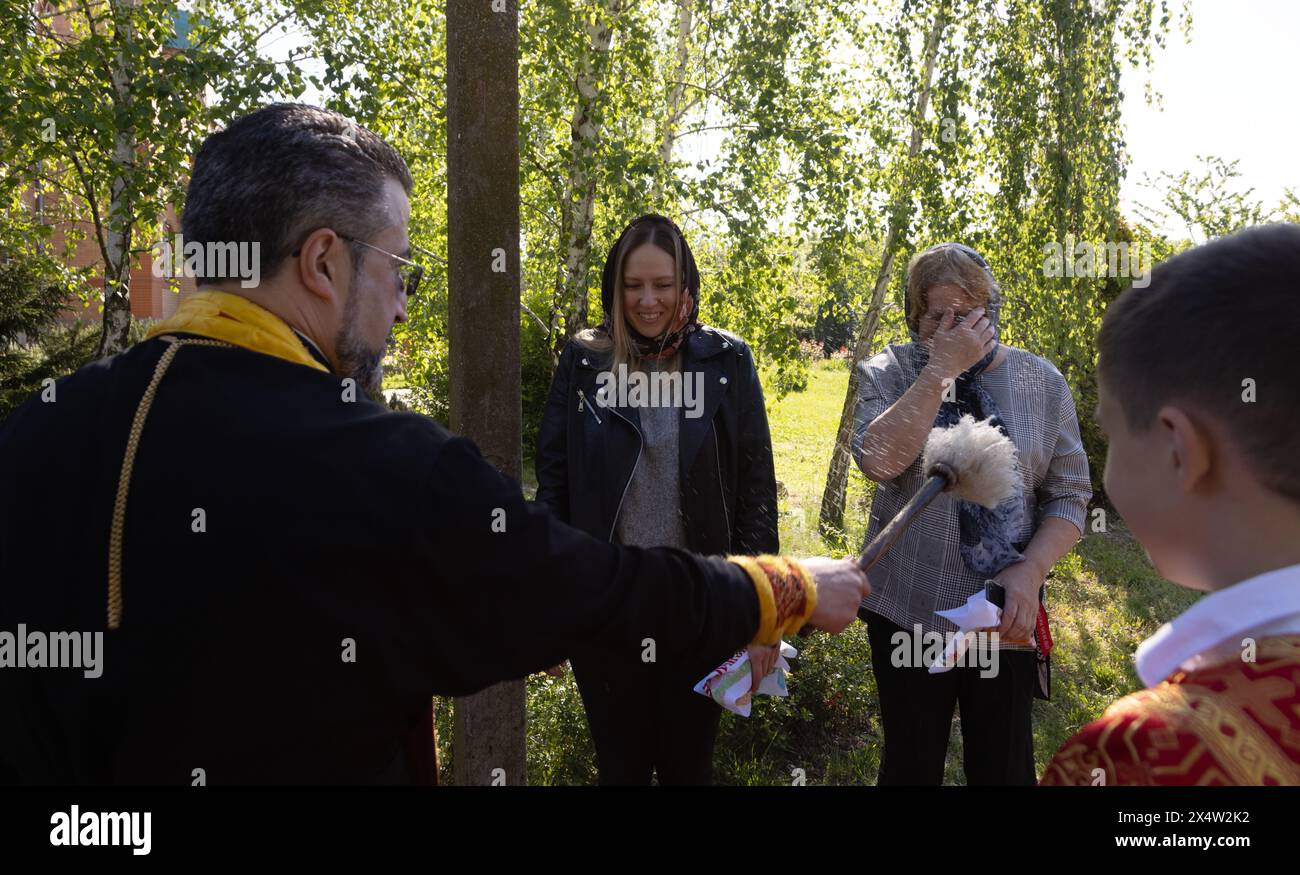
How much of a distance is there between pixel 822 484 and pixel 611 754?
9974mm

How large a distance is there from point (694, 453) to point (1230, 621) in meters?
2.17

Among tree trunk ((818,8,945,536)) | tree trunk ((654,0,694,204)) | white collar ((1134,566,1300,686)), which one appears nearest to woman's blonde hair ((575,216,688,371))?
white collar ((1134,566,1300,686))

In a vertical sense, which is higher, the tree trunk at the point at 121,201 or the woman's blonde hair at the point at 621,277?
the tree trunk at the point at 121,201

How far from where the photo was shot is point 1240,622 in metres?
1.17

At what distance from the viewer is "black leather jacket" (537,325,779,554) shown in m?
3.27

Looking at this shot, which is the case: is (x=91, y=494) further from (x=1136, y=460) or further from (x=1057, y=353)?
(x=1057, y=353)

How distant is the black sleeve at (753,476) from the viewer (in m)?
3.36

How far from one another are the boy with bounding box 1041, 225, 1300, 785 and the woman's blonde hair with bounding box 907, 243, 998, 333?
6.08ft

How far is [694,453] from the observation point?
10.7 ft

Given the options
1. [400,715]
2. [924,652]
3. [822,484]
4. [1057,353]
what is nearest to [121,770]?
[400,715]

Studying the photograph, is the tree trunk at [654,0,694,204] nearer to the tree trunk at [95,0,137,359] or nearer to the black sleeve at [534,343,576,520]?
the tree trunk at [95,0,137,359]

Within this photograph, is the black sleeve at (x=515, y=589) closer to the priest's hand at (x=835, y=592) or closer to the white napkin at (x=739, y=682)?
the priest's hand at (x=835, y=592)

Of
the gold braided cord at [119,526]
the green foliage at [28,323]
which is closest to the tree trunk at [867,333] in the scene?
the gold braided cord at [119,526]

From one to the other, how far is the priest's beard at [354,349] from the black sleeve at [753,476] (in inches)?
65.1
